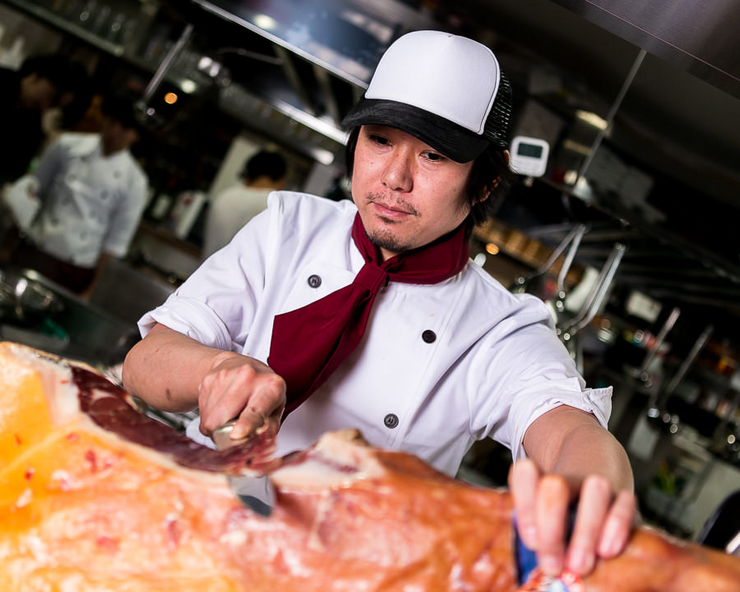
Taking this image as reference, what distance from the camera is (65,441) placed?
0.68 m

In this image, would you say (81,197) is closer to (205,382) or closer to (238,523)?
(205,382)

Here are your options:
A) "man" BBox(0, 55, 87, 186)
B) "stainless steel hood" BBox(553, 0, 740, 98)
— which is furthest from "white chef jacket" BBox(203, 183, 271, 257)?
"stainless steel hood" BBox(553, 0, 740, 98)

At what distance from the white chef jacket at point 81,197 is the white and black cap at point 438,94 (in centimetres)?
307

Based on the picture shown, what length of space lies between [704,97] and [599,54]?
13.6 inches

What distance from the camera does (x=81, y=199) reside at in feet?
12.5

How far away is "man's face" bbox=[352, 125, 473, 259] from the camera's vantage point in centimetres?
115

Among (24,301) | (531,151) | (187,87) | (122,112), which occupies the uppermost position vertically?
(531,151)

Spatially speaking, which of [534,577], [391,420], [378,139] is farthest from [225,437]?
[378,139]

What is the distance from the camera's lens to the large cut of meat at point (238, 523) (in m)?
0.59

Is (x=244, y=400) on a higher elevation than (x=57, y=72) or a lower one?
lower

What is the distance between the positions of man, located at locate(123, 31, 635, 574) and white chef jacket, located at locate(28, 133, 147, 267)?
9.28ft

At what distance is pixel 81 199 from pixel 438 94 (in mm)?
3207

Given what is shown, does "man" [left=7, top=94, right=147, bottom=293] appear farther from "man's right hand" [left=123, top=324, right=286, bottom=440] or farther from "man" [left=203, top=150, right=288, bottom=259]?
"man's right hand" [left=123, top=324, right=286, bottom=440]

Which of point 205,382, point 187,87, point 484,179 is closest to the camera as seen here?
point 205,382
